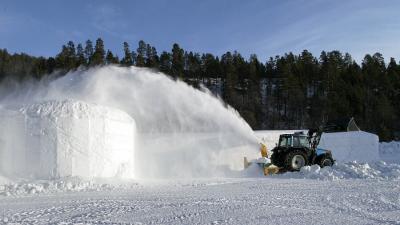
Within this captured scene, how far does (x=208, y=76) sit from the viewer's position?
247ft

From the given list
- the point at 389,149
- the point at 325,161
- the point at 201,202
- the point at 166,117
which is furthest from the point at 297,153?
the point at 389,149

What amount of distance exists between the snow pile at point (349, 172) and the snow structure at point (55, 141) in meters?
6.74

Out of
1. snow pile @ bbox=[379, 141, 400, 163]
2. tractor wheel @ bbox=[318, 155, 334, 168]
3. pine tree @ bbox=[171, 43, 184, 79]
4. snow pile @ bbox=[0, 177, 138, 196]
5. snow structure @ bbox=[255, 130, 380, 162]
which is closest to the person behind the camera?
snow pile @ bbox=[0, 177, 138, 196]

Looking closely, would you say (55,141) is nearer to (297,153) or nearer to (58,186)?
(58,186)

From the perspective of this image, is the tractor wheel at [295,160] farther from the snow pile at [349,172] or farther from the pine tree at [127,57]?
the pine tree at [127,57]

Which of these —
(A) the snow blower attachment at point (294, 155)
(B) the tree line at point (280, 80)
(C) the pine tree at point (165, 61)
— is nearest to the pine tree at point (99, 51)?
(B) the tree line at point (280, 80)

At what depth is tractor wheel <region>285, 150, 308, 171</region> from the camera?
17312 mm

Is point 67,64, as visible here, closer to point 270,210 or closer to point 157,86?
point 157,86

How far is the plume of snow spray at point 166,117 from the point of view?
18672 mm

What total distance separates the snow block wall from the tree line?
2229cm

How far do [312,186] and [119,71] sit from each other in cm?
1014

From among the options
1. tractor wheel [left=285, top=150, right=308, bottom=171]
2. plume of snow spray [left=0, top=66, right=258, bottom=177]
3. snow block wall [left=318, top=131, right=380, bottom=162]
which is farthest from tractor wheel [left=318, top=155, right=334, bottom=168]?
snow block wall [left=318, top=131, right=380, bottom=162]

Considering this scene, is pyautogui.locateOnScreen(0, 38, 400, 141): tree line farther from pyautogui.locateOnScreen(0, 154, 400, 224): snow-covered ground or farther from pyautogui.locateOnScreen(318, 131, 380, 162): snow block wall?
pyautogui.locateOnScreen(0, 154, 400, 224): snow-covered ground

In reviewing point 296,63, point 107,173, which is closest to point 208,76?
point 296,63
